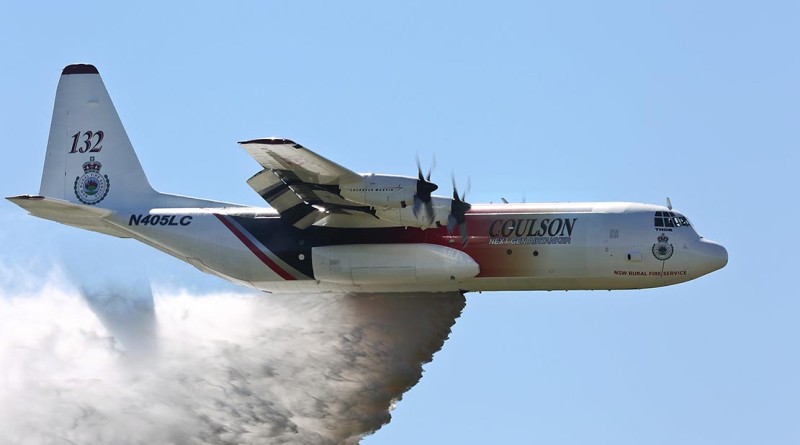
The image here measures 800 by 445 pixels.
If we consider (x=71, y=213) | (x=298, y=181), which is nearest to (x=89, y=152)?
(x=71, y=213)

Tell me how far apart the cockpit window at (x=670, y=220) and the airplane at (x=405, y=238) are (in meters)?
0.03

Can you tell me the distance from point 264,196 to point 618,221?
7268mm

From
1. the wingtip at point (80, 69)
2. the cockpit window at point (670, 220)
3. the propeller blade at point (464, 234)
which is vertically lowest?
the propeller blade at point (464, 234)

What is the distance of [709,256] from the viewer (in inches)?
1143

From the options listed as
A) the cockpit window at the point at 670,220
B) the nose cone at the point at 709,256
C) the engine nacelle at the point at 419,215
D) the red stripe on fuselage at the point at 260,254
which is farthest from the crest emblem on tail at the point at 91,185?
the nose cone at the point at 709,256

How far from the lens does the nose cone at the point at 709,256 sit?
29016mm

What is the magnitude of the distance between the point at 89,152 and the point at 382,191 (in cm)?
821

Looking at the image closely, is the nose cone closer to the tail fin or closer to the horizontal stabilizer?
the tail fin

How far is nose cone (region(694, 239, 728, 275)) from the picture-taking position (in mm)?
29016

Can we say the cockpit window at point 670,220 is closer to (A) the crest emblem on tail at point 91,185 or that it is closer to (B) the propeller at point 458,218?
(B) the propeller at point 458,218

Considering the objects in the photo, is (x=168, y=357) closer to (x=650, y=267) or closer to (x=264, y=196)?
(x=264, y=196)

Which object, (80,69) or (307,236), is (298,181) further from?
(80,69)

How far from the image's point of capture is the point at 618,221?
95.8ft

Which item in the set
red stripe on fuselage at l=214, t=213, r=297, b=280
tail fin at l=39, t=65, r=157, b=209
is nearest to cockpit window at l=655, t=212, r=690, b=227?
red stripe on fuselage at l=214, t=213, r=297, b=280
